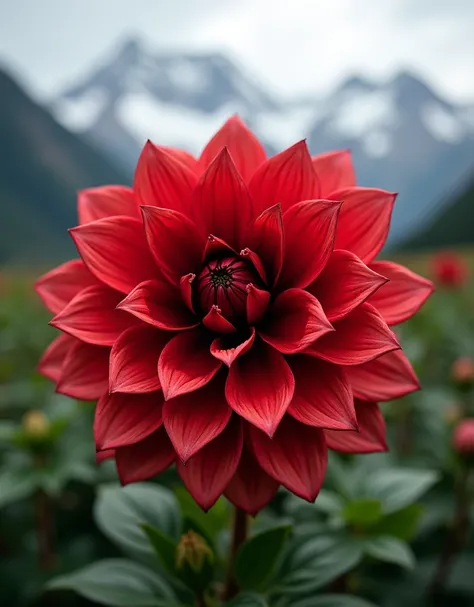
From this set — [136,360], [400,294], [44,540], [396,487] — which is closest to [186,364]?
[136,360]

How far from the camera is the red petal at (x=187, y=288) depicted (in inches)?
27.0

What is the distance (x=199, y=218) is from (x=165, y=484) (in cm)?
100

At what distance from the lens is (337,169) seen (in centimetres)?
76

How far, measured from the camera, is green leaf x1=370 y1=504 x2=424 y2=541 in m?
0.94

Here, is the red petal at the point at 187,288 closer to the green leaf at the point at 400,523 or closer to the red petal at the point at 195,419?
the red petal at the point at 195,419

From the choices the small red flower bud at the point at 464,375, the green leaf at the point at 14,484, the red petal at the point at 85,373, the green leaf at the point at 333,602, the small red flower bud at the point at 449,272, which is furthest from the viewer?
the small red flower bud at the point at 449,272

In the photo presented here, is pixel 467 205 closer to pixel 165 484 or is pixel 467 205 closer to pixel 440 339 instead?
pixel 440 339

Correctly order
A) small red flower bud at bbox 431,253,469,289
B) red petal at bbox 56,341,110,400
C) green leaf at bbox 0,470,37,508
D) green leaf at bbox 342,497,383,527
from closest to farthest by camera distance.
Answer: red petal at bbox 56,341,110,400
green leaf at bbox 342,497,383,527
green leaf at bbox 0,470,37,508
small red flower bud at bbox 431,253,469,289

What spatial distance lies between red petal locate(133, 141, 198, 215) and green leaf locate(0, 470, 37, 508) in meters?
0.63

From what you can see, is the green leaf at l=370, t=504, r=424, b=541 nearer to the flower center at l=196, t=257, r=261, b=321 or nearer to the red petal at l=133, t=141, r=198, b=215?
the flower center at l=196, t=257, r=261, b=321

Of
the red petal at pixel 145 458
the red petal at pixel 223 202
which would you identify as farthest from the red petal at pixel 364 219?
the red petal at pixel 145 458

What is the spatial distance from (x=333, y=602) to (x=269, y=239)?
0.50 metres

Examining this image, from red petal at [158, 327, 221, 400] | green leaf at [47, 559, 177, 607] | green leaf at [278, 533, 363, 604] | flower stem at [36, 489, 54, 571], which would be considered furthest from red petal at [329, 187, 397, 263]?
flower stem at [36, 489, 54, 571]

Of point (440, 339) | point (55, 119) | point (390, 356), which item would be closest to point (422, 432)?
point (440, 339)
